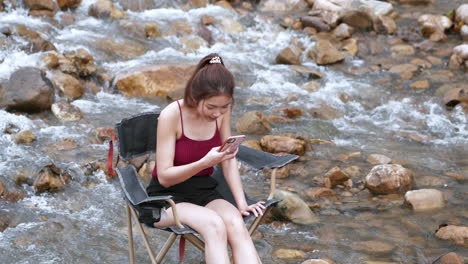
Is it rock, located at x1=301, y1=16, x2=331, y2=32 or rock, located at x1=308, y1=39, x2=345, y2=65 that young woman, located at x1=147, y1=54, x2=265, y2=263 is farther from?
rock, located at x1=301, y1=16, x2=331, y2=32

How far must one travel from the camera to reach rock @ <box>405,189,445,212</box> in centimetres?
480

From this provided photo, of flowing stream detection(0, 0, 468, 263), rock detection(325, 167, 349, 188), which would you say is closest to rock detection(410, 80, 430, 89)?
flowing stream detection(0, 0, 468, 263)

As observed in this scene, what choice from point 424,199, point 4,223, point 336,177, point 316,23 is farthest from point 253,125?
point 316,23

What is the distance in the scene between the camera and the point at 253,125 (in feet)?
21.3

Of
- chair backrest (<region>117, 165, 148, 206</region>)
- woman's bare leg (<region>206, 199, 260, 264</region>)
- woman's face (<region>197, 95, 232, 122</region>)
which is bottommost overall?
woman's bare leg (<region>206, 199, 260, 264</region>)

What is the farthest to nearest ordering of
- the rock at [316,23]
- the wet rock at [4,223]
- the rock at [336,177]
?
the rock at [316,23] < the rock at [336,177] < the wet rock at [4,223]

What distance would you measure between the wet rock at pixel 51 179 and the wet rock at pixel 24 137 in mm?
831

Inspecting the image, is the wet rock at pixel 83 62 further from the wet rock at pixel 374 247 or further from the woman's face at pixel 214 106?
the woman's face at pixel 214 106

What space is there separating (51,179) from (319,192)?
7.34 ft

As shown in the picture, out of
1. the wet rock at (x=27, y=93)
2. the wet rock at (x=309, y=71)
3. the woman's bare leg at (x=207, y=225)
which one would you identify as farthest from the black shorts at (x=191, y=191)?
the wet rock at (x=309, y=71)

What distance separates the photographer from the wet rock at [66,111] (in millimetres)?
6625

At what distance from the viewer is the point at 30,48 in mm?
8117

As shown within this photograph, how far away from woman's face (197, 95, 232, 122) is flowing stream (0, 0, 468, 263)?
4.39 feet

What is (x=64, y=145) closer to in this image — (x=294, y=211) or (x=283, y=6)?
(x=294, y=211)
